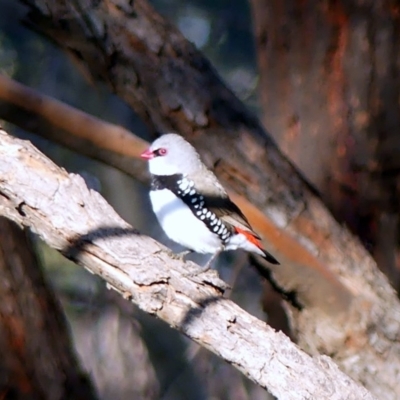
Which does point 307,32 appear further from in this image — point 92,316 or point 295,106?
point 92,316

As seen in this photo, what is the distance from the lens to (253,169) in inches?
113

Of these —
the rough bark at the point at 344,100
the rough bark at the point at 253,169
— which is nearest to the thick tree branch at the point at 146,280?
the rough bark at the point at 253,169

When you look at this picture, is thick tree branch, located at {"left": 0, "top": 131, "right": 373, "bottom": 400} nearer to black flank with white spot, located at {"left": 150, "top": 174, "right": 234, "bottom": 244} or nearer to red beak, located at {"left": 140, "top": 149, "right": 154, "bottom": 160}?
red beak, located at {"left": 140, "top": 149, "right": 154, "bottom": 160}

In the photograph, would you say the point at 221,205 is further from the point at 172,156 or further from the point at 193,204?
the point at 172,156

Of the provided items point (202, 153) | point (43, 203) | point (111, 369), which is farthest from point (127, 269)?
point (111, 369)

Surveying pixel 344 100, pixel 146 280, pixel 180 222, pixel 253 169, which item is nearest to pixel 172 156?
pixel 180 222

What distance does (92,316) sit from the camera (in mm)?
5555

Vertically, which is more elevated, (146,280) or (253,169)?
(253,169)

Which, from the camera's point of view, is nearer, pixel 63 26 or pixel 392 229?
pixel 63 26

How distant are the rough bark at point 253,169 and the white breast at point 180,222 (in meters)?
0.18

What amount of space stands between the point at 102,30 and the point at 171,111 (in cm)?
38

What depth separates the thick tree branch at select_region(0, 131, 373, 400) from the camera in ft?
6.55

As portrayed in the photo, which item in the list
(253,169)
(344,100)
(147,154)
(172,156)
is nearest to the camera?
(147,154)

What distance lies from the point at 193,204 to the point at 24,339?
87 cm
